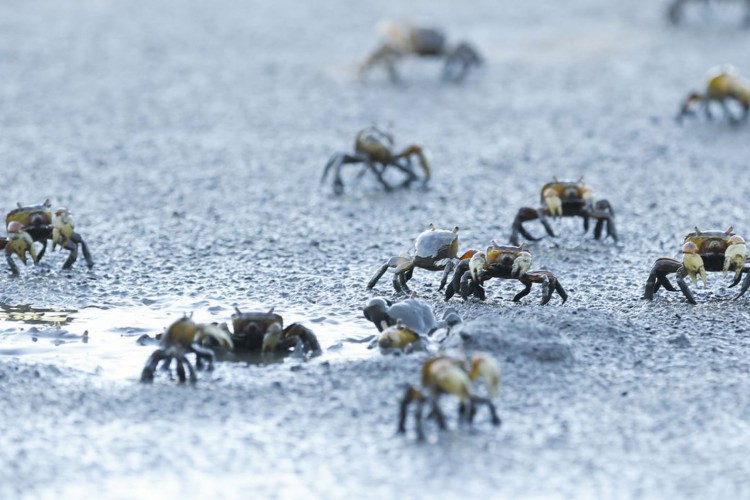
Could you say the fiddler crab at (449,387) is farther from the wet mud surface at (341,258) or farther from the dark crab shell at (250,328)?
the dark crab shell at (250,328)

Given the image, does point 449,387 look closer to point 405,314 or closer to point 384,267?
point 405,314

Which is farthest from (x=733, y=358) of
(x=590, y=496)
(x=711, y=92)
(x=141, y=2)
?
(x=141, y=2)

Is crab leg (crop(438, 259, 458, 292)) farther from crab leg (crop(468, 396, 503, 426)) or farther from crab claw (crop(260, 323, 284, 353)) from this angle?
crab leg (crop(468, 396, 503, 426))

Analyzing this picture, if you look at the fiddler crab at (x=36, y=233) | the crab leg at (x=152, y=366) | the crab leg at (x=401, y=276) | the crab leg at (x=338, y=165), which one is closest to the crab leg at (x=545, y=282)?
the crab leg at (x=401, y=276)

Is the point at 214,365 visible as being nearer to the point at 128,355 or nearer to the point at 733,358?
the point at 128,355

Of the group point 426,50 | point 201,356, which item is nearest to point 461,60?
point 426,50

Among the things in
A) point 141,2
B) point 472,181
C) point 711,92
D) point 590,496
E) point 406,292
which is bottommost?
point 590,496
